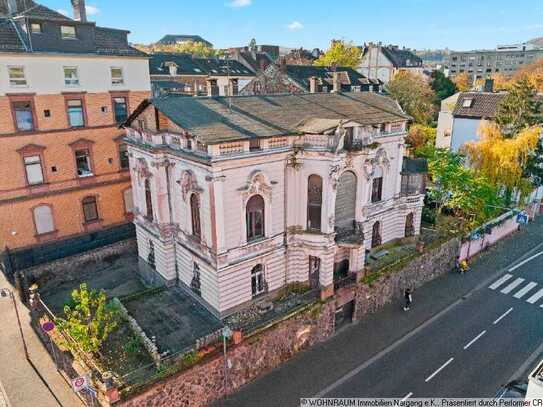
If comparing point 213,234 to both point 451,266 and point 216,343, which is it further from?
point 451,266

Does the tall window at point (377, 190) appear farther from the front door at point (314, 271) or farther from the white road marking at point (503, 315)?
the white road marking at point (503, 315)

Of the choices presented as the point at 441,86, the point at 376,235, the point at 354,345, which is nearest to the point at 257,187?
the point at 354,345

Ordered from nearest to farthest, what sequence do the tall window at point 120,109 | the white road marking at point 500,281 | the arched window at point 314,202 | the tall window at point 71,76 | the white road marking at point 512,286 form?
the arched window at point 314,202
the tall window at point 71,76
the white road marking at point 512,286
the white road marking at point 500,281
the tall window at point 120,109

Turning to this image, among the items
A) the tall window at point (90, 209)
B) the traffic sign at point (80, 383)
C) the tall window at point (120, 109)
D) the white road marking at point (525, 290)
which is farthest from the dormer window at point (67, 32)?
the white road marking at point (525, 290)

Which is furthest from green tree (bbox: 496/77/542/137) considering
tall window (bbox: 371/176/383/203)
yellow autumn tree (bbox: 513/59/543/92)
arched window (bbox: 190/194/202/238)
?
arched window (bbox: 190/194/202/238)

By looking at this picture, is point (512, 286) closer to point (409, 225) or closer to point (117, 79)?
point (409, 225)

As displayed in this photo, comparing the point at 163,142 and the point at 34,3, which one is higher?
the point at 34,3

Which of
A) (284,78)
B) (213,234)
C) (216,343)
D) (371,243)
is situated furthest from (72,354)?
(284,78)

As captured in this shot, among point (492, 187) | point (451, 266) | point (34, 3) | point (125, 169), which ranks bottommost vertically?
point (451, 266)
